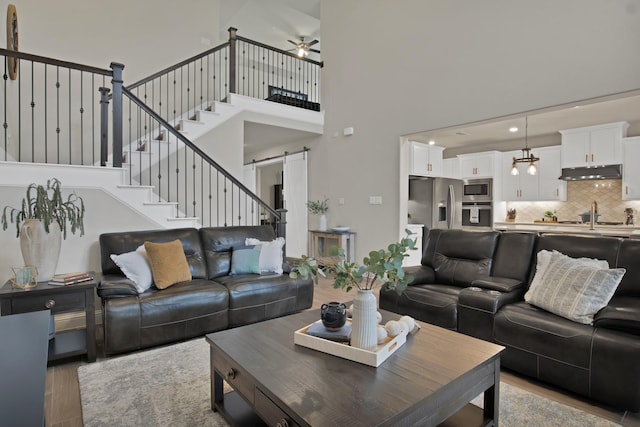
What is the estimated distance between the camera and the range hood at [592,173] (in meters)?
5.63

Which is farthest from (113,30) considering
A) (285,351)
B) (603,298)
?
(603,298)

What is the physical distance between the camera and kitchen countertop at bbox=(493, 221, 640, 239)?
5.37 meters

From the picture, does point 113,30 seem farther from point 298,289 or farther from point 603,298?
point 603,298

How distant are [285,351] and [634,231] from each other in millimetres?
6018

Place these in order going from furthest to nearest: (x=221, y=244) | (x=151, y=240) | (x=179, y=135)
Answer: (x=179, y=135)
(x=221, y=244)
(x=151, y=240)

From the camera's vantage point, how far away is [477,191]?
710 cm

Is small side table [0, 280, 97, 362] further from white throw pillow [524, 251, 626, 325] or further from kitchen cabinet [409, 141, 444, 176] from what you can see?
kitchen cabinet [409, 141, 444, 176]

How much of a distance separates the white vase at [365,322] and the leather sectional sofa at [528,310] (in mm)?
1300

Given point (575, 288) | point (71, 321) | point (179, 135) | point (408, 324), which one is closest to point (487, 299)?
point (575, 288)

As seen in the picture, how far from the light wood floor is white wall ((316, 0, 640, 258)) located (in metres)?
2.98

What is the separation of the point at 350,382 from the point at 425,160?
5422mm

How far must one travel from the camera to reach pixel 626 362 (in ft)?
6.37

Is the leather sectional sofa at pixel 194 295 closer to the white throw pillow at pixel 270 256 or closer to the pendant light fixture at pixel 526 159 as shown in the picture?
the white throw pillow at pixel 270 256

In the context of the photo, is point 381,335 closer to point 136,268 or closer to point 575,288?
point 575,288
